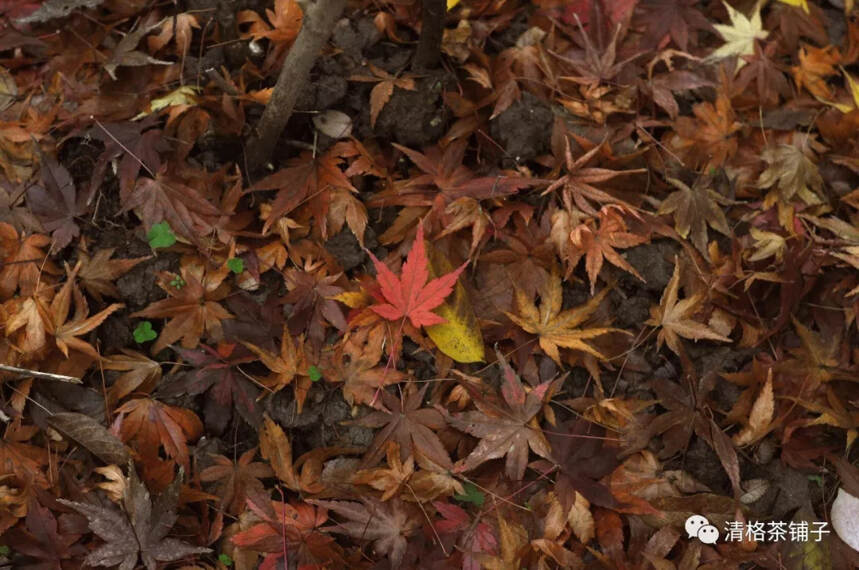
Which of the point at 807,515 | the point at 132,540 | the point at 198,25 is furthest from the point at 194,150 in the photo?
the point at 807,515

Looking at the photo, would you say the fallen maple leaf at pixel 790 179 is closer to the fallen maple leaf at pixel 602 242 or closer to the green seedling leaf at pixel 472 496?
the fallen maple leaf at pixel 602 242

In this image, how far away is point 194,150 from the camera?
218 centimetres

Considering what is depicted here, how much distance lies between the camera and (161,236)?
201 centimetres

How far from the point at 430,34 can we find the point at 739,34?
1117mm

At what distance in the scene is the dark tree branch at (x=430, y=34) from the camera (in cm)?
202

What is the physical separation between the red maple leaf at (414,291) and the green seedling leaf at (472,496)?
0.46 meters

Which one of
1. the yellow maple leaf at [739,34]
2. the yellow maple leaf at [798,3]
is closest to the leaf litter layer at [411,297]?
the yellow maple leaf at [739,34]

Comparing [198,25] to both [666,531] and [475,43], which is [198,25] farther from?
[666,531]

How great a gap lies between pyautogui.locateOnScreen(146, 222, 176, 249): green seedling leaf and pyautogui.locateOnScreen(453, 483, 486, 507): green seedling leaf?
1071 millimetres

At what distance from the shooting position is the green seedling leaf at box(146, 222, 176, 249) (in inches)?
78.6

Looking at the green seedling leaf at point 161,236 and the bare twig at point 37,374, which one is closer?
the bare twig at point 37,374

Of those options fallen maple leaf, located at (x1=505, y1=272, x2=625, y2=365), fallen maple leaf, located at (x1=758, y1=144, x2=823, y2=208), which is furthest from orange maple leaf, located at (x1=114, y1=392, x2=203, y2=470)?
fallen maple leaf, located at (x1=758, y1=144, x2=823, y2=208)
